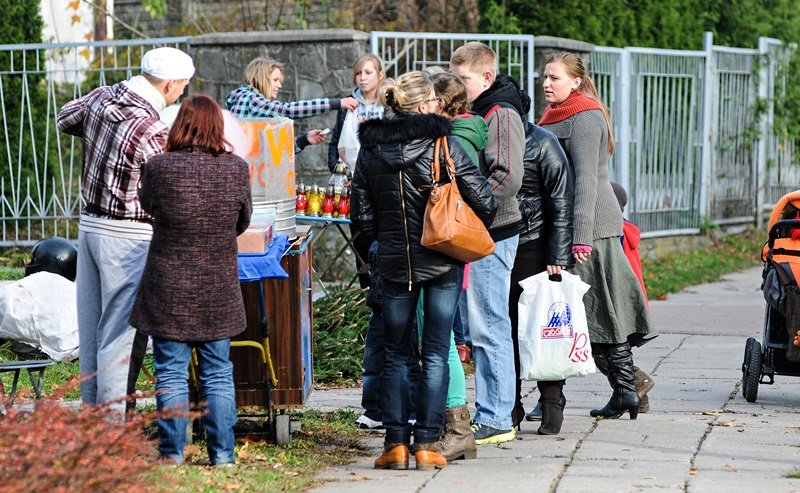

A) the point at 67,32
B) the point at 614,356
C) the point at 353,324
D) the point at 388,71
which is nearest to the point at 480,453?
the point at 614,356

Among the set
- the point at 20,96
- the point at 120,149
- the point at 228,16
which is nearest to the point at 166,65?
the point at 120,149

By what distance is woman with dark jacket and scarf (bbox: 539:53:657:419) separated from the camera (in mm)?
6621

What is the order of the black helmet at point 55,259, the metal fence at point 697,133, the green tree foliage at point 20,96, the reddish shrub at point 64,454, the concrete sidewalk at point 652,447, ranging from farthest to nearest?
the metal fence at point 697,133
the green tree foliage at point 20,96
the black helmet at point 55,259
the concrete sidewalk at point 652,447
the reddish shrub at point 64,454

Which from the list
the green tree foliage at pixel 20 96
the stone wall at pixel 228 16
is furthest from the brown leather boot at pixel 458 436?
the stone wall at pixel 228 16

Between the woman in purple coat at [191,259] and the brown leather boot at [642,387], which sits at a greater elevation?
the woman in purple coat at [191,259]

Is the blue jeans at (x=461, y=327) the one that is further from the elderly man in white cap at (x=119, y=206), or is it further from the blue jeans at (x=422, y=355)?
the elderly man in white cap at (x=119, y=206)

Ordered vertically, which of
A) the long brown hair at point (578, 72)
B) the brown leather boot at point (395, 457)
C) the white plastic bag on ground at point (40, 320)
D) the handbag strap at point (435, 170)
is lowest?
the brown leather boot at point (395, 457)

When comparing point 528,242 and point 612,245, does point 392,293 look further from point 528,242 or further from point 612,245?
point 612,245

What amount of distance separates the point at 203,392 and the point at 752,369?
3.39 m

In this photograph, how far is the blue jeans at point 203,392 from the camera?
212 inches

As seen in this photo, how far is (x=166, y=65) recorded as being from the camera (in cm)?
581

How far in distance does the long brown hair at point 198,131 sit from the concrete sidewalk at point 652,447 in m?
1.47

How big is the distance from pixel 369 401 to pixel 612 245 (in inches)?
58.6

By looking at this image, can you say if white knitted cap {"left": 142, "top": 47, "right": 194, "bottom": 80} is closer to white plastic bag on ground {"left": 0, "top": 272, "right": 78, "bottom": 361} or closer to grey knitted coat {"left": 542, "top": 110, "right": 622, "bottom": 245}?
grey knitted coat {"left": 542, "top": 110, "right": 622, "bottom": 245}
